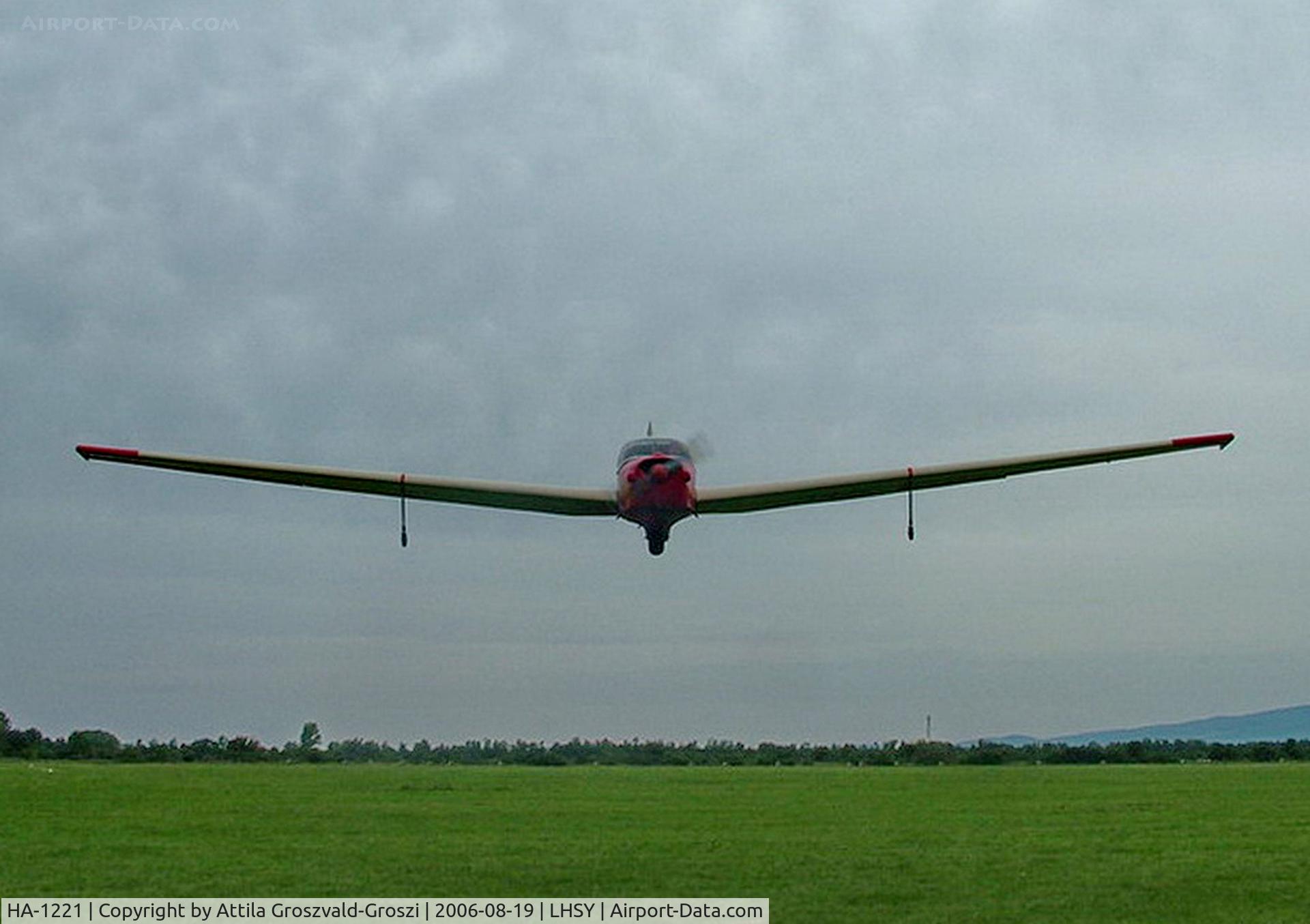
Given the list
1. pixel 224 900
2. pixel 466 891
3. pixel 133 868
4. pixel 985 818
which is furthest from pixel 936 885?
pixel 985 818

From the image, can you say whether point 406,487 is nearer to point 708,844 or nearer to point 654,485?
point 654,485

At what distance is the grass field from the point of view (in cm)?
5778

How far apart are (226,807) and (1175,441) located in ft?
237

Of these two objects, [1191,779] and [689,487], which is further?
[1191,779]

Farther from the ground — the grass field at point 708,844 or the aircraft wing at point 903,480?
the aircraft wing at point 903,480

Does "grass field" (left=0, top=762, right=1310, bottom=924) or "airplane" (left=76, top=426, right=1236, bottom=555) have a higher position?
"airplane" (left=76, top=426, right=1236, bottom=555)

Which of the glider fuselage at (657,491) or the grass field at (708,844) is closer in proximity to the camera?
the glider fuselage at (657,491)

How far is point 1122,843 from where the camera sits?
7881cm

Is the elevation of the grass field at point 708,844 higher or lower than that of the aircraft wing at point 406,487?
lower

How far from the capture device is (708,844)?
76.1 meters

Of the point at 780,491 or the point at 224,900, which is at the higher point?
the point at 780,491

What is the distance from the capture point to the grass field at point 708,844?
57.8 m

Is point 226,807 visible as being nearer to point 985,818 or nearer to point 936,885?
point 985,818

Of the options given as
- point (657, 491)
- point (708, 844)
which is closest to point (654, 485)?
point (657, 491)
